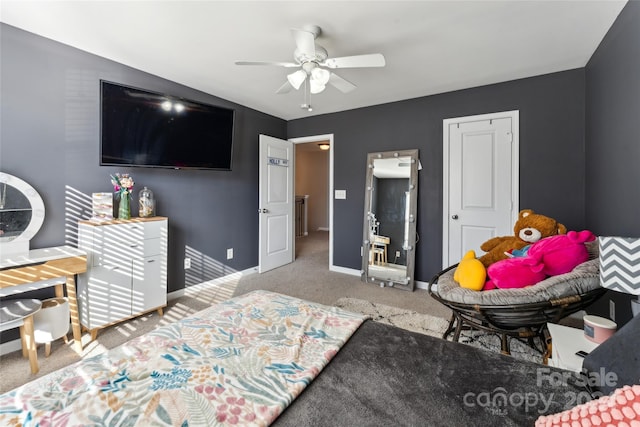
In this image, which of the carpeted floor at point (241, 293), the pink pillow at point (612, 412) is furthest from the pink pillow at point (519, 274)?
the pink pillow at point (612, 412)

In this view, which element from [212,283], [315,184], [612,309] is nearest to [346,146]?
[212,283]

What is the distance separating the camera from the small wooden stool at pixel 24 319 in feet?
5.74

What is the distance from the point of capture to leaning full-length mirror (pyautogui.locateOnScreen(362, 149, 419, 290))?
3.59 metres

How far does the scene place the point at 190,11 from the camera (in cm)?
190

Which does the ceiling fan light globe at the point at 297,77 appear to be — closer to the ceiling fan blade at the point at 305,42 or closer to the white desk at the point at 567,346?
the ceiling fan blade at the point at 305,42

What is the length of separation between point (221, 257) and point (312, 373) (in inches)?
119

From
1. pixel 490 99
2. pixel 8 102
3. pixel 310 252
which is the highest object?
pixel 490 99

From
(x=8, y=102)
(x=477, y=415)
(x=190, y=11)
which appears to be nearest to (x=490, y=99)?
(x=190, y=11)

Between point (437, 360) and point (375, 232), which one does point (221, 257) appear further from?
point (437, 360)

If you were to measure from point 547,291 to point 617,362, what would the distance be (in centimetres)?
94

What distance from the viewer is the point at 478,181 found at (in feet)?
10.5

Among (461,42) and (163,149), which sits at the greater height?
(461,42)

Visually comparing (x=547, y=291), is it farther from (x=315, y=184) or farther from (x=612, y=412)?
(x=315, y=184)

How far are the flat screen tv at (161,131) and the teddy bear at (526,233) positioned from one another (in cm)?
294
